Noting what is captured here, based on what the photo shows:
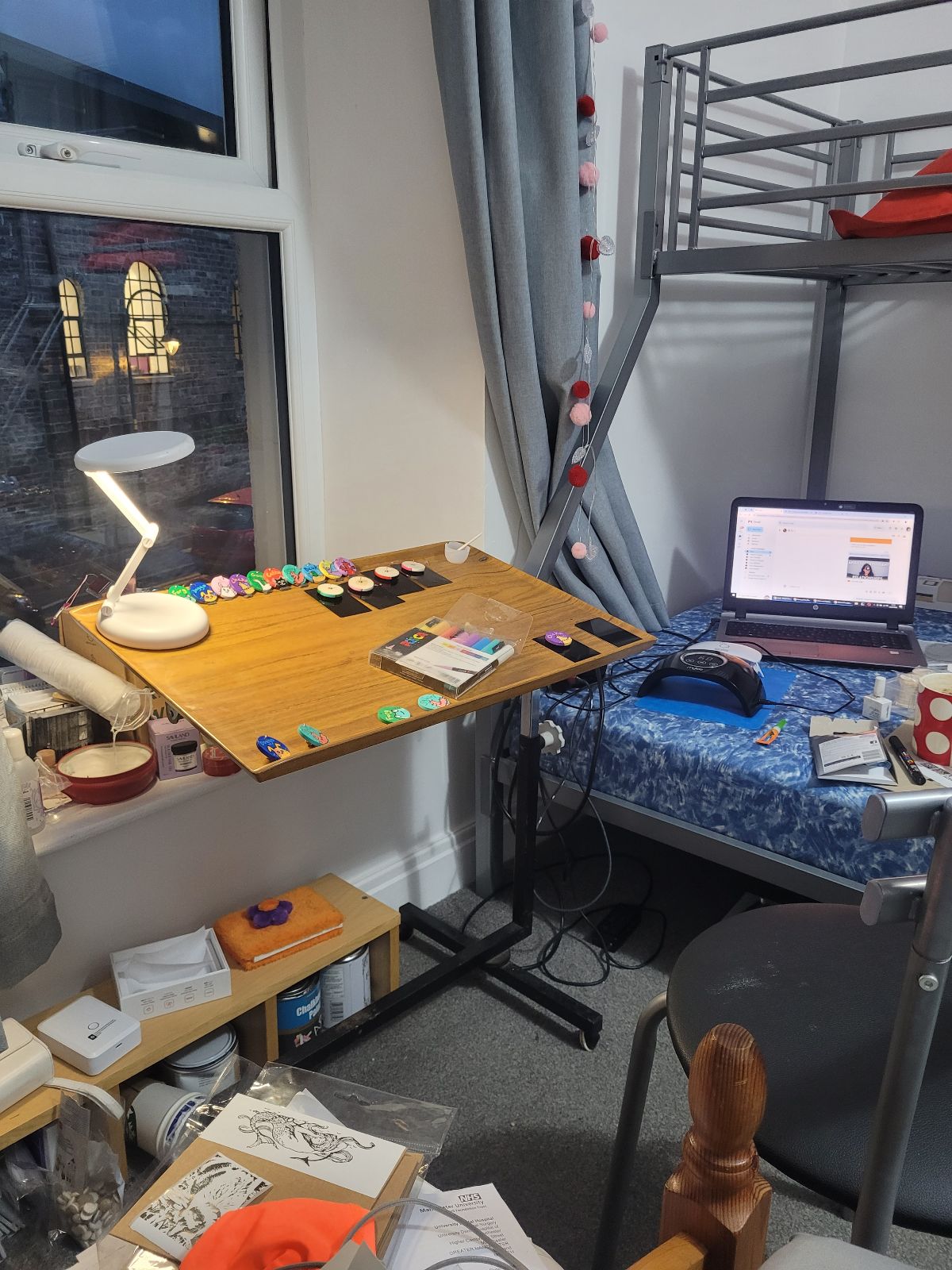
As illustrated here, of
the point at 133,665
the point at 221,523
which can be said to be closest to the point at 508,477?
the point at 221,523

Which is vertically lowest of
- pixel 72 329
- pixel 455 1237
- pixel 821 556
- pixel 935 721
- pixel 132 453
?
pixel 455 1237

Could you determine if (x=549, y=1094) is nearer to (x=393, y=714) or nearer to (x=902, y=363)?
(x=393, y=714)

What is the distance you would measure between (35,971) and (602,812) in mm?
997

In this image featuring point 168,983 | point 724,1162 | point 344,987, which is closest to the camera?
point 724,1162

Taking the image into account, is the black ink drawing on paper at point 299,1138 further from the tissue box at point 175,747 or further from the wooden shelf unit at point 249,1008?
the tissue box at point 175,747

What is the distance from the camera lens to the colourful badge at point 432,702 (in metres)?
1.22

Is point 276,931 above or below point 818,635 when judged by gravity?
below

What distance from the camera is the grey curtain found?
5.27 feet

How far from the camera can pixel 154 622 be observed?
4.36 ft

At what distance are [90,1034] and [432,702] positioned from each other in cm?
71

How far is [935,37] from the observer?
2502 millimetres

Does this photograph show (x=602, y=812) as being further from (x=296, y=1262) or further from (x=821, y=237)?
(x=821, y=237)

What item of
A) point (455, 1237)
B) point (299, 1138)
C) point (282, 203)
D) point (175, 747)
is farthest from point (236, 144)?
point (455, 1237)

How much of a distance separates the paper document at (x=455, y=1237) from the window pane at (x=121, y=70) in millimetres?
1633
